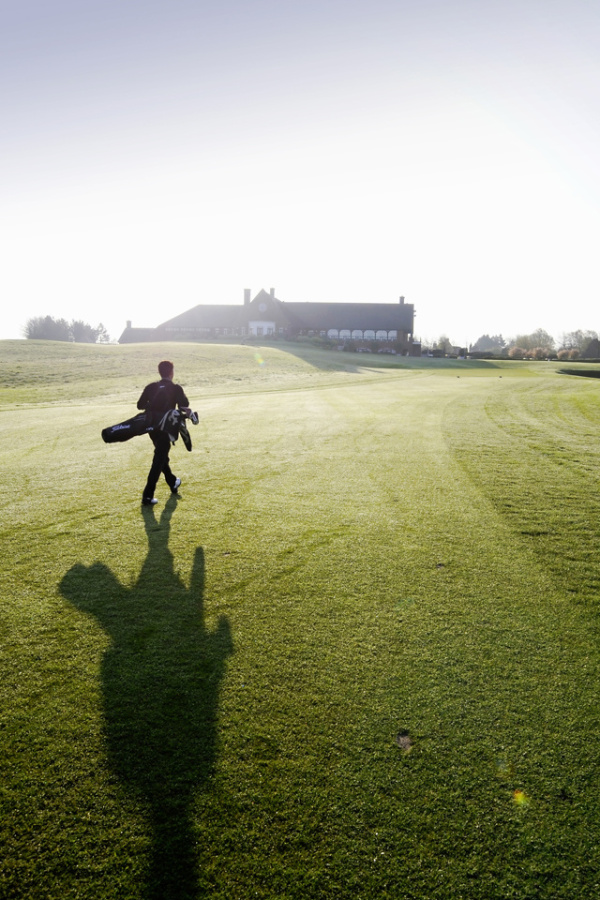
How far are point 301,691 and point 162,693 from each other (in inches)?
40.4

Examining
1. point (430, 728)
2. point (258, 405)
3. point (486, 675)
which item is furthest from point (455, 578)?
point (258, 405)

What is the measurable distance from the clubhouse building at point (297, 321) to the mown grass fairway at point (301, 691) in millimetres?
79834

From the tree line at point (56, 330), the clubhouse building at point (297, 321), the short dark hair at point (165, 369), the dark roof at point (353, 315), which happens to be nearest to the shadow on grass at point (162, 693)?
the short dark hair at point (165, 369)

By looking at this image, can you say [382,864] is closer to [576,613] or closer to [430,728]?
[430,728]

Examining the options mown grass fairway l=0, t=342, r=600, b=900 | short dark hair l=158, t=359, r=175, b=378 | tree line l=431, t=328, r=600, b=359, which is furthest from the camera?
tree line l=431, t=328, r=600, b=359

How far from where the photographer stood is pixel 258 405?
20203 mm

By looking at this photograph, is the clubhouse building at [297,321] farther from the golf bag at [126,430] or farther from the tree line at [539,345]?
the golf bag at [126,430]

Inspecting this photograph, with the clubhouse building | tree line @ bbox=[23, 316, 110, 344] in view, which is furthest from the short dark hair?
tree line @ bbox=[23, 316, 110, 344]

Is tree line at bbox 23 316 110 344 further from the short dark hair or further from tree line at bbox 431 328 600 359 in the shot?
the short dark hair

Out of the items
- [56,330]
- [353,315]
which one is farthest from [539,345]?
[56,330]

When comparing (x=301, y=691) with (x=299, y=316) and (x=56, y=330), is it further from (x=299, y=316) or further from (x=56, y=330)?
(x=56, y=330)

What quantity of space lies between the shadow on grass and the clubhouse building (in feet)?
268

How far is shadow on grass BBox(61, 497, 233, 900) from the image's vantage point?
2.59 meters

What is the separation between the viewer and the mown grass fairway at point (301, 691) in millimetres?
2479
